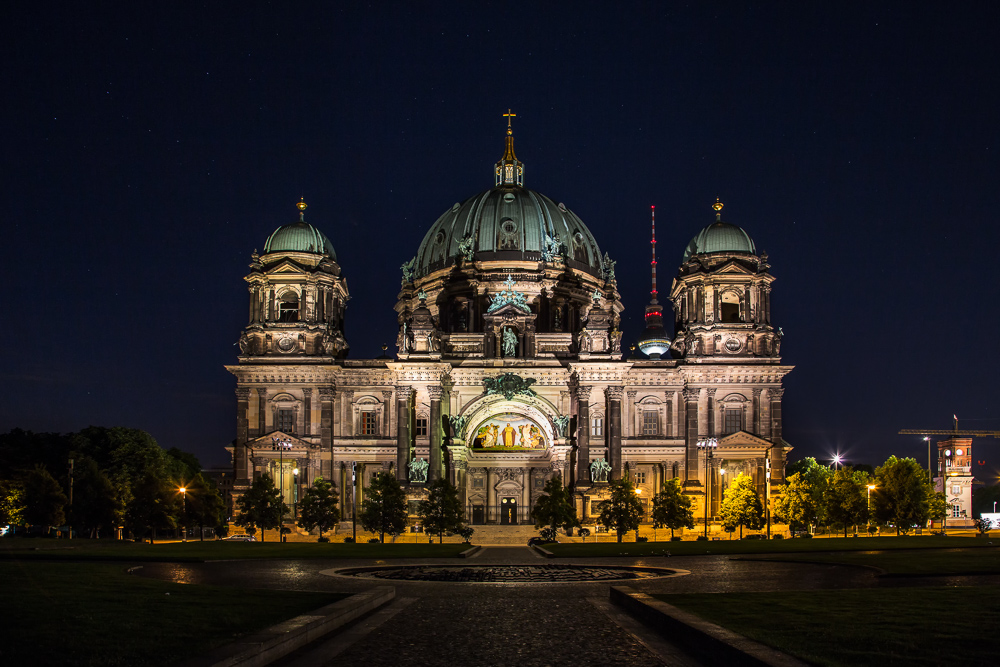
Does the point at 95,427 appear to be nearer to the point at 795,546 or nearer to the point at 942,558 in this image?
the point at 795,546

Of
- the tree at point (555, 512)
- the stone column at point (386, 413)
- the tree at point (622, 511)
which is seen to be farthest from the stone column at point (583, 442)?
the stone column at point (386, 413)

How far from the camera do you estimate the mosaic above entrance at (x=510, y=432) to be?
3669 inches

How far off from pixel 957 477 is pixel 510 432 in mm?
89029

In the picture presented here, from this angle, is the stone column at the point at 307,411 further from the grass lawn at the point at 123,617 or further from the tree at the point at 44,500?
the grass lawn at the point at 123,617

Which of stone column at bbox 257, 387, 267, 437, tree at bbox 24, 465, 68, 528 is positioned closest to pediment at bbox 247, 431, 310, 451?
stone column at bbox 257, 387, 267, 437

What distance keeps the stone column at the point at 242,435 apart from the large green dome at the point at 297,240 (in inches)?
558

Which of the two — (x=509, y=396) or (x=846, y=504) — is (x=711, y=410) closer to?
(x=509, y=396)

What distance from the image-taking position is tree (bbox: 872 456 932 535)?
70562 mm

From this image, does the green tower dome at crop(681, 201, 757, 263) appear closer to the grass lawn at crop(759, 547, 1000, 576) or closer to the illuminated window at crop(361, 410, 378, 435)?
the illuminated window at crop(361, 410, 378, 435)

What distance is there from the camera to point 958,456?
162m

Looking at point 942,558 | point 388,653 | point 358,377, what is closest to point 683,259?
point 358,377

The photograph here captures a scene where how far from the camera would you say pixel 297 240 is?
94.4m

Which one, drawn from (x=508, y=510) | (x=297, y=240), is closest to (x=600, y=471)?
(x=508, y=510)

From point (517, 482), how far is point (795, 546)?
4232cm
